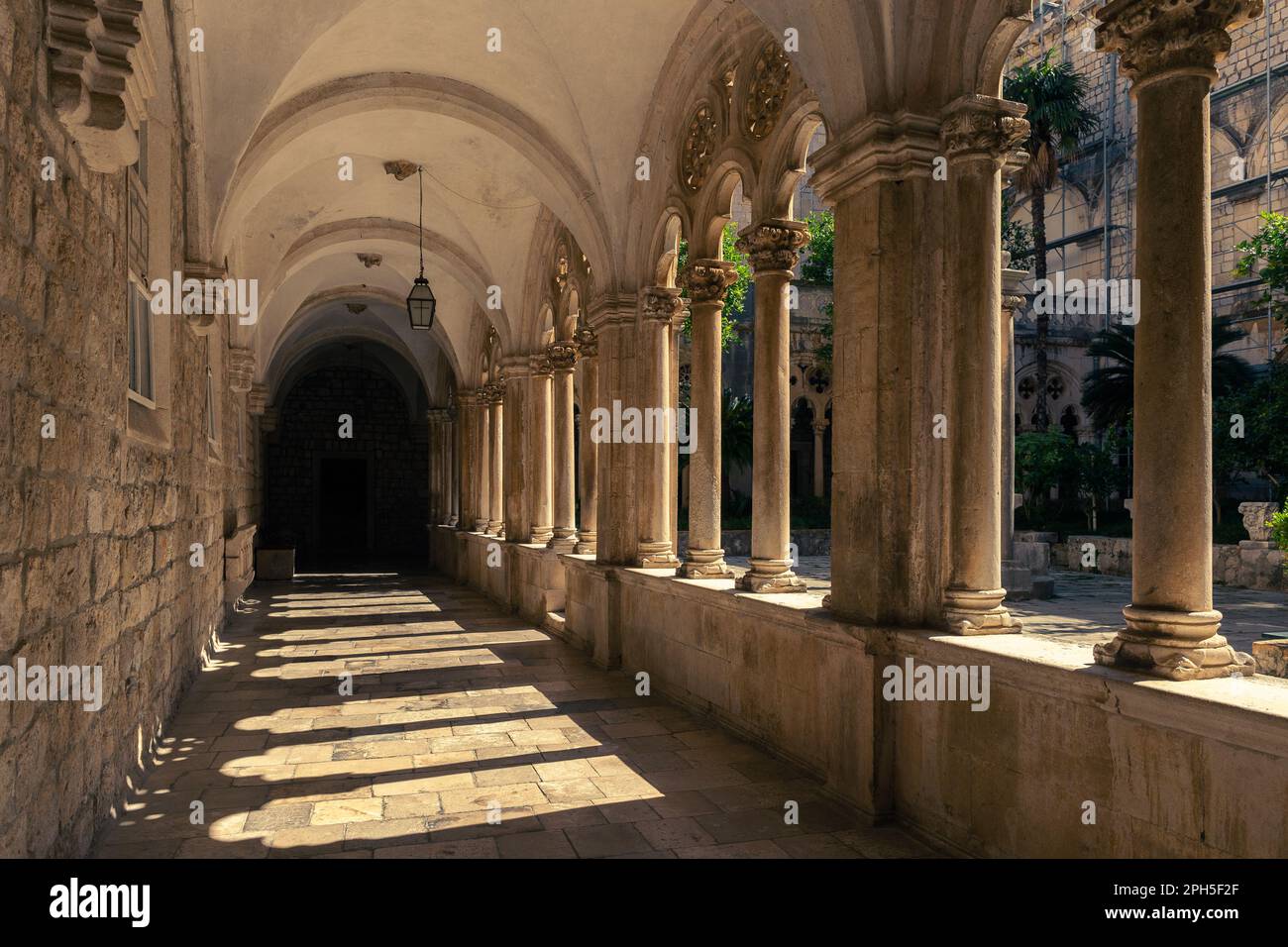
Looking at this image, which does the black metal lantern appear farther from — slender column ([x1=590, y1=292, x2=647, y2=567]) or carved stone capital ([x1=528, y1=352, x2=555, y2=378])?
slender column ([x1=590, y1=292, x2=647, y2=567])

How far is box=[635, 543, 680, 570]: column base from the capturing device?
674 cm

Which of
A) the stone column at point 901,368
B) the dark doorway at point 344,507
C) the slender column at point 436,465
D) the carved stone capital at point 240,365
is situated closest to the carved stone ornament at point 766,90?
the stone column at point 901,368

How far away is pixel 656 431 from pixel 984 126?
3.54 metres

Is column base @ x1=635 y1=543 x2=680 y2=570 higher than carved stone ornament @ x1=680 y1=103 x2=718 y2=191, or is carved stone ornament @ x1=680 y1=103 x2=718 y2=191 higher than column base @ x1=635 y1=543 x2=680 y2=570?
carved stone ornament @ x1=680 y1=103 x2=718 y2=191

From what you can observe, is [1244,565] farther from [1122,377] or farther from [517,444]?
[517,444]

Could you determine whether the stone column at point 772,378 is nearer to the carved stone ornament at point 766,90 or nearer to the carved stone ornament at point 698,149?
the carved stone ornament at point 766,90

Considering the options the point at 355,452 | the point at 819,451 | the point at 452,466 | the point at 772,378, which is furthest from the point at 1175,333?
the point at 355,452

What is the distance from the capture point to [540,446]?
10.1 m

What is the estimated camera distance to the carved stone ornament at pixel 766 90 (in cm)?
512

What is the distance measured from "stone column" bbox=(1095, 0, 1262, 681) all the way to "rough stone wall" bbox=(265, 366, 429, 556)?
19823 mm

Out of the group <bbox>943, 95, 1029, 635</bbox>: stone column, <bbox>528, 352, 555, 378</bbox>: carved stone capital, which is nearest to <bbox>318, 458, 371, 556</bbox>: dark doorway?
A: <bbox>528, 352, 555, 378</bbox>: carved stone capital

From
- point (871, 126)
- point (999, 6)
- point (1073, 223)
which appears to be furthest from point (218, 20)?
point (1073, 223)
